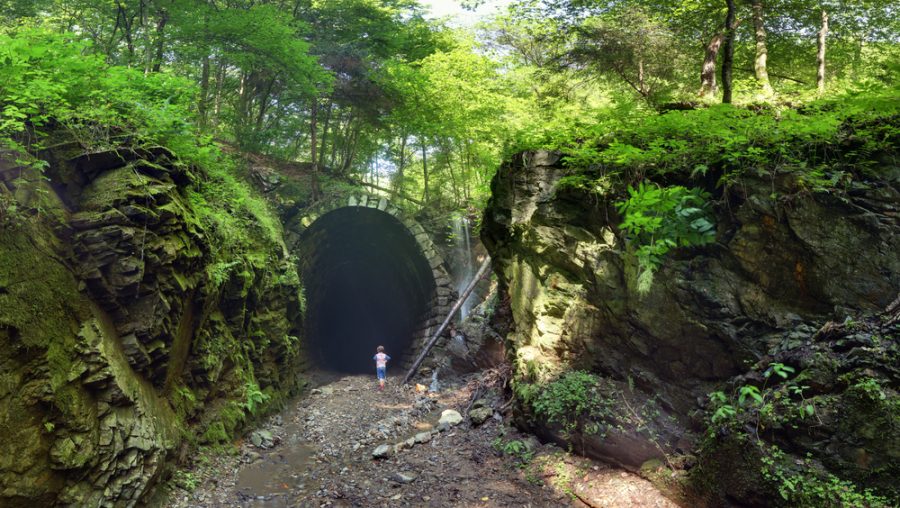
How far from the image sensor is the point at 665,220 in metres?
5.69

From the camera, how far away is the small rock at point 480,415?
8.30 metres

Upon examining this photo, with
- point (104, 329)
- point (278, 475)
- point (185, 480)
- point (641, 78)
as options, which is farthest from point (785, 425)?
point (641, 78)

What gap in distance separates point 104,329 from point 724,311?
7363 millimetres

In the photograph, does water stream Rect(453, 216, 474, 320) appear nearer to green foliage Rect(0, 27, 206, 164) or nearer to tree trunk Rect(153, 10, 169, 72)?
tree trunk Rect(153, 10, 169, 72)

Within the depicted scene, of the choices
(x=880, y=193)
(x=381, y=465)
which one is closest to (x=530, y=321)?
(x=381, y=465)

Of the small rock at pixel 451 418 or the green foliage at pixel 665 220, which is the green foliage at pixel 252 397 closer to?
the small rock at pixel 451 418

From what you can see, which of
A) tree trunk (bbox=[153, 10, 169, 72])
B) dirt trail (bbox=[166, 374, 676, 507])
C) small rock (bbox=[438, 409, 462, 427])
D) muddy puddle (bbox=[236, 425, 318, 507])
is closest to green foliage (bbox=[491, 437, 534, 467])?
dirt trail (bbox=[166, 374, 676, 507])

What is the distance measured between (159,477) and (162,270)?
2.63 m

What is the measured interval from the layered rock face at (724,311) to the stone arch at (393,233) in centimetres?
885

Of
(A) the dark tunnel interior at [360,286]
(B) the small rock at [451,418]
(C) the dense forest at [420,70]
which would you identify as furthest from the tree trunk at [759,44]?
(A) the dark tunnel interior at [360,286]

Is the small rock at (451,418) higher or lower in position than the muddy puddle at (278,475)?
higher

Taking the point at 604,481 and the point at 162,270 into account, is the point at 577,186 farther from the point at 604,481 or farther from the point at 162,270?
the point at 162,270

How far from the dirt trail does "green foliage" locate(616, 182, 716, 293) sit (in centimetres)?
256

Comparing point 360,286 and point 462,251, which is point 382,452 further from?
point 360,286
